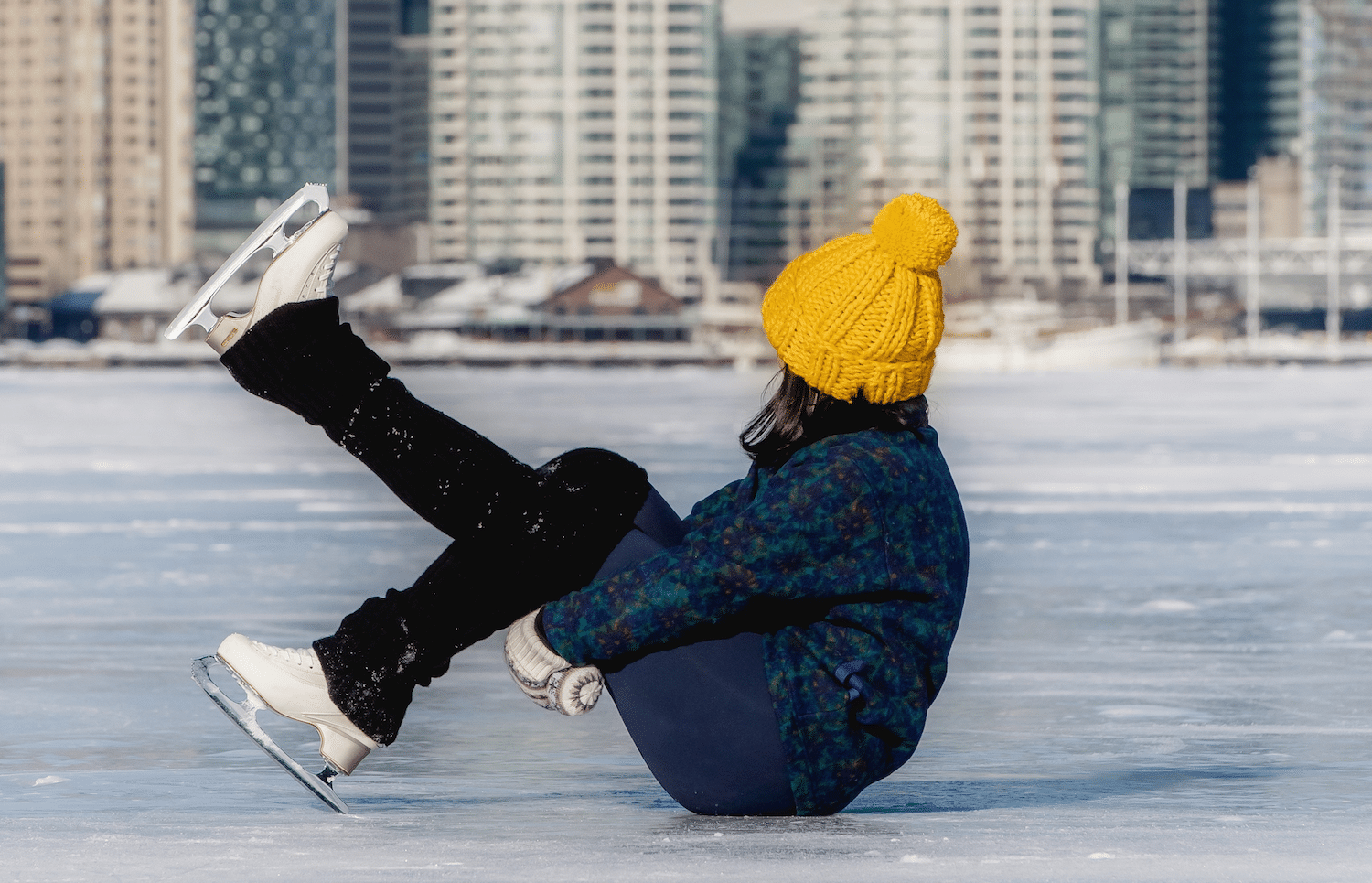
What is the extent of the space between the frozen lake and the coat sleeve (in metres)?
0.32

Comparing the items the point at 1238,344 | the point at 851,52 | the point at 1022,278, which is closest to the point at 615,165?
the point at 851,52

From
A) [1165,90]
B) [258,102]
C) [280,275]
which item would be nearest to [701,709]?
[280,275]

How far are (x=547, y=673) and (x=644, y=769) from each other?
1.05 meters

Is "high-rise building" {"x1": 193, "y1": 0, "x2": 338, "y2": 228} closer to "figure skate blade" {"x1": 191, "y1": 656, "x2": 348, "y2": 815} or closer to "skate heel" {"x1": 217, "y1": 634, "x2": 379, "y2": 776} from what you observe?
"figure skate blade" {"x1": 191, "y1": 656, "x2": 348, "y2": 815}

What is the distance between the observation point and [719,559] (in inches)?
111

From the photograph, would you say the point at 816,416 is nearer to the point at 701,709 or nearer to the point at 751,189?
the point at 701,709

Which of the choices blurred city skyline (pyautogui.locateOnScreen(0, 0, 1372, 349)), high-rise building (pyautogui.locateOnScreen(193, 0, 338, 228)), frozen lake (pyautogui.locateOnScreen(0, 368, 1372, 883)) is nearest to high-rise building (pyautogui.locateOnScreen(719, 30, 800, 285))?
blurred city skyline (pyautogui.locateOnScreen(0, 0, 1372, 349))

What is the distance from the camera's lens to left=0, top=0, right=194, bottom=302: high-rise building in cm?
14688

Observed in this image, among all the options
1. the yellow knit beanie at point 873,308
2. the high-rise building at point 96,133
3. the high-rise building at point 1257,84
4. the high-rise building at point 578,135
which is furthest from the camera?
the high-rise building at point 1257,84

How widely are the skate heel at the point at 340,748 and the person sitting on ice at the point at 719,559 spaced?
37 mm

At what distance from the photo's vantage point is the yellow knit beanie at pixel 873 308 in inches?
115

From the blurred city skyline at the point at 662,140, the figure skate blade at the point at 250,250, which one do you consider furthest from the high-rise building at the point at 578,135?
the figure skate blade at the point at 250,250

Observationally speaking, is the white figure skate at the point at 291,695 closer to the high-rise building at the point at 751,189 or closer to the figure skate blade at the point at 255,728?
the figure skate blade at the point at 255,728

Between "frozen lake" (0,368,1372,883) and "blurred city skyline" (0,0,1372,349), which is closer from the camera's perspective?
"frozen lake" (0,368,1372,883)
